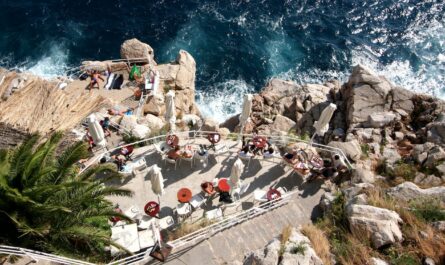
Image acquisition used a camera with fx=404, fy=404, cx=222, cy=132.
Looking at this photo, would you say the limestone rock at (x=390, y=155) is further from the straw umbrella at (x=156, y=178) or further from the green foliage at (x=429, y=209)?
the straw umbrella at (x=156, y=178)

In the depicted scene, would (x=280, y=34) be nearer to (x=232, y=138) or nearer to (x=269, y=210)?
(x=232, y=138)

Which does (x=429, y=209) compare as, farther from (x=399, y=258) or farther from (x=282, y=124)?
(x=282, y=124)

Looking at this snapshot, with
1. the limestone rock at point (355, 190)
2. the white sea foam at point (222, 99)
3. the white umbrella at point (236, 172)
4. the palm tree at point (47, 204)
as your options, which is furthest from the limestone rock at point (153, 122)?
A: the limestone rock at point (355, 190)

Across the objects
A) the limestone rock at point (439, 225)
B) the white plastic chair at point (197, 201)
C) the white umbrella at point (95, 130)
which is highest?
the white umbrella at point (95, 130)

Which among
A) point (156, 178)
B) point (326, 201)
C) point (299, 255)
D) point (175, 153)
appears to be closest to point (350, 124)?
point (326, 201)

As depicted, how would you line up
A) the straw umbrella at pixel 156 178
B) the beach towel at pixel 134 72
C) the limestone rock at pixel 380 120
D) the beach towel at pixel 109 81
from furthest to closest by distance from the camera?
the beach towel at pixel 134 72
the beach towel at pixel 109 81
the limestone rock at pixel 380 120
the straw umbrella at pixel 156 178

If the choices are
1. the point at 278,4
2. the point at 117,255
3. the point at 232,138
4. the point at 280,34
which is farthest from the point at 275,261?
the point at 278,4
